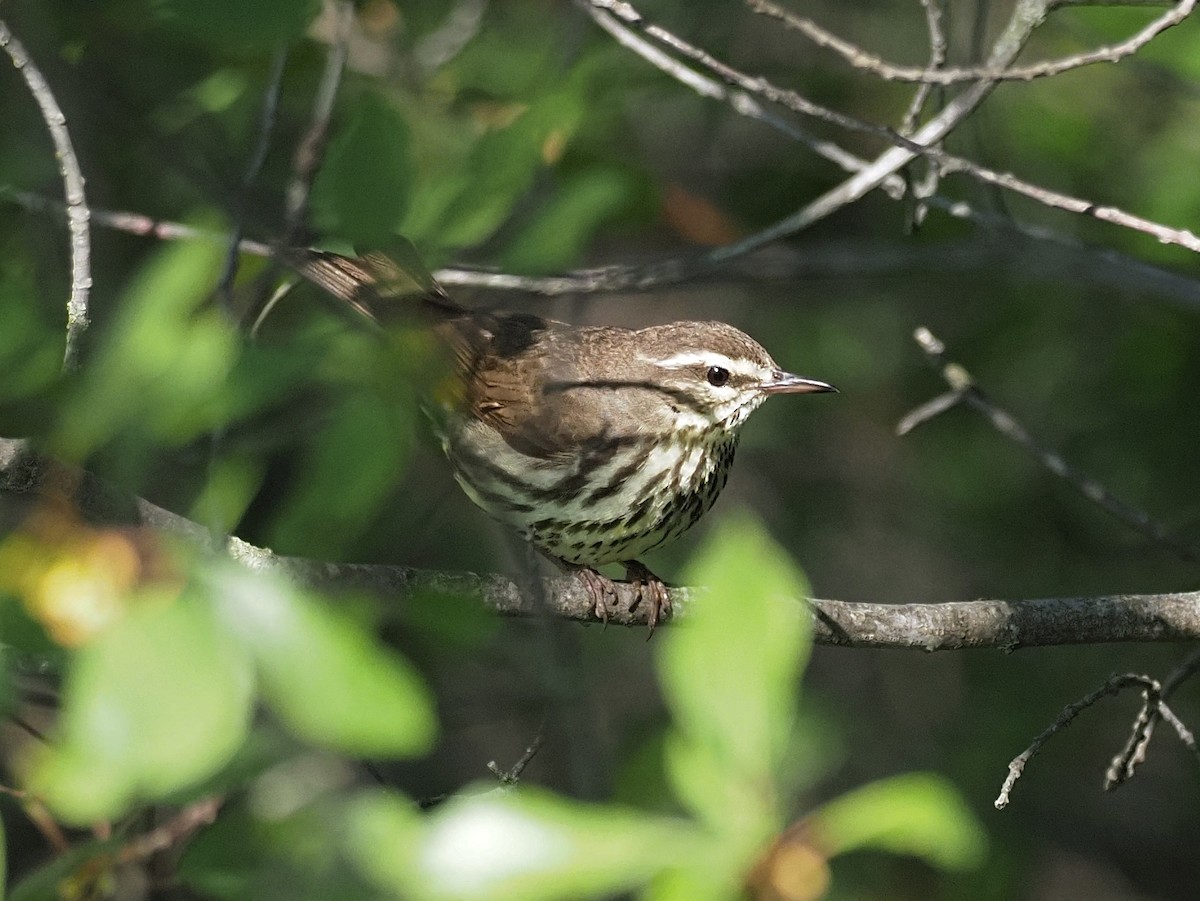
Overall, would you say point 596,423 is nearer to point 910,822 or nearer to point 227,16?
point 227,16

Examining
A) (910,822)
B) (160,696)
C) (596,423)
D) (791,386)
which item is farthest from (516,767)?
(791,386)

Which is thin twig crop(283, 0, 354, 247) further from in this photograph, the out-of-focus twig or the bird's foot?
the out-of-focus twig

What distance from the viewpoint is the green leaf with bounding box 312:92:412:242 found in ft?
8.61

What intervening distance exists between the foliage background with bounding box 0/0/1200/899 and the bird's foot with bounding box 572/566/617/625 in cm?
30

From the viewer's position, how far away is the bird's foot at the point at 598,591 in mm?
3832

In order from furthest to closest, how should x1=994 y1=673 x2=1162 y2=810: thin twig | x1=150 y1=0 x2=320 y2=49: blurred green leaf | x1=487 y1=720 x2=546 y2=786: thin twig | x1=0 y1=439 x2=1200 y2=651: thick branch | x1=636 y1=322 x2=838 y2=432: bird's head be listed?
x1=636 y1=322 x2=838 y2=432: bird's head → x1=0 y1=439 x2=1200 y2=651: thick branch → x1=994 y1=673 x2=1162 y2=810: thin twig → x1=487 y1=720 x2=546 y2=786: thin twig → x1=150 y1=0 x2=320 y2=49: blurred green leaf

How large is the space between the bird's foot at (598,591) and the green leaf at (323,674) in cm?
246

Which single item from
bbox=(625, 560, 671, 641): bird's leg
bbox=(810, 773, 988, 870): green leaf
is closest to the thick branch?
bbox=(625, 560, 671, 641): bird's leg

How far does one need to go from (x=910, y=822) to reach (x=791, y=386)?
3.11 metres

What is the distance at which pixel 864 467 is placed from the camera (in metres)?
7.64

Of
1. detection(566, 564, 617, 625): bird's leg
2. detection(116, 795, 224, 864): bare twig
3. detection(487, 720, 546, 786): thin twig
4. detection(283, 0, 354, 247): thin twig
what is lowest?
detection(566, 564, 617, 625): bird's leg

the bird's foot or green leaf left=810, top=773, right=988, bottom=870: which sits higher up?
green leaf left=810, top=773, right=988, bottom=870

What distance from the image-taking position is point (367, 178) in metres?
2.71

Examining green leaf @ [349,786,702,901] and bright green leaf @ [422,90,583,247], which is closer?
green leaf @ [349,786,702,901]
